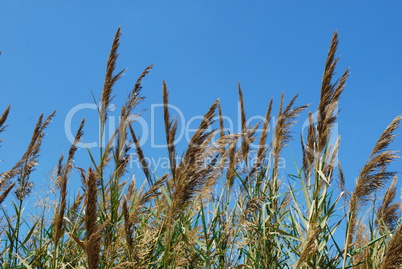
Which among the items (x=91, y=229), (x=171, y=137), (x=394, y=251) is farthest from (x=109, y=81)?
(x=394, y=251)

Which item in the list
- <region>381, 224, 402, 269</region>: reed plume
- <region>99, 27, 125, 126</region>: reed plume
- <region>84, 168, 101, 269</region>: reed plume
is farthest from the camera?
<region>99, 27, 125, 126</region>: reed plume

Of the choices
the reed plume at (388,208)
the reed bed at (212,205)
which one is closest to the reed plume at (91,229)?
the reed bed at (212,205)

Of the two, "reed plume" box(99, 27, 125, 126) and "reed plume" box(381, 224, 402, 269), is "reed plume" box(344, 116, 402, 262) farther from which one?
"reed plume" box(99, 27, 125, 126)

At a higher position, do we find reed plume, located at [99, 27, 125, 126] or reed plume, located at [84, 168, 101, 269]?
reed plume, located at [99, 27, 125, 126]

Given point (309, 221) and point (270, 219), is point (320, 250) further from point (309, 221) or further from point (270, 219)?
point (270, 219)

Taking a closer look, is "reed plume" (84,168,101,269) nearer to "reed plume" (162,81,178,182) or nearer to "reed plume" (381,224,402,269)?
"reed plume" (162,81,178,182)

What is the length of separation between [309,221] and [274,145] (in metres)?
0.88

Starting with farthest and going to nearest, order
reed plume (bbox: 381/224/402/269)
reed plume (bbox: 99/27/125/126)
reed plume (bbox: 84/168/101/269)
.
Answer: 1. reed plume (bbox: 99/27/125/126)
2. reed plume (bbox: 381/224/402/269)
3. reed plume (bbox: 84/168/101/269)

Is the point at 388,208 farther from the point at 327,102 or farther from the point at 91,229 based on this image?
the point at 91,229

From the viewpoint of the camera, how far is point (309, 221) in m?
3.04

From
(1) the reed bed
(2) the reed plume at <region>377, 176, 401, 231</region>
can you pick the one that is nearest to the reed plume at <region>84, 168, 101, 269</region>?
(1) the reed bed

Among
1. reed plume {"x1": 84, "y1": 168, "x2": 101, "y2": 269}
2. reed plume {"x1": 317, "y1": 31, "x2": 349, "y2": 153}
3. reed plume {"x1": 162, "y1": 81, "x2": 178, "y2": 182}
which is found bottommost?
reed plume {"x1": 84, "y1": 168, "x2": 101, "y2": 269}

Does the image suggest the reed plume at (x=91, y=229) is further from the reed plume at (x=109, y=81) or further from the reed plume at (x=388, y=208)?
the reed plume at (x=388, y=208)

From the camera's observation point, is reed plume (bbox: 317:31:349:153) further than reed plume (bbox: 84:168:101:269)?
Yes
